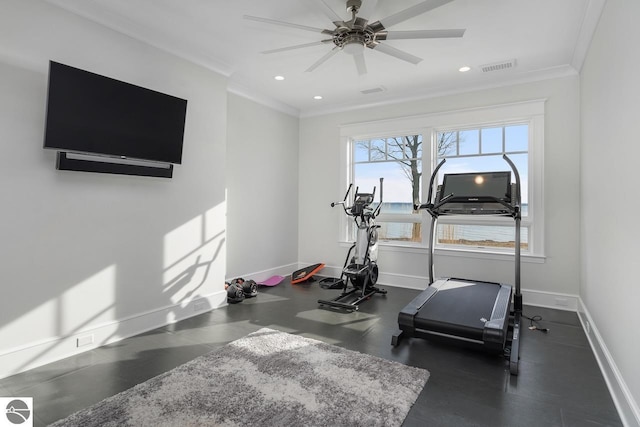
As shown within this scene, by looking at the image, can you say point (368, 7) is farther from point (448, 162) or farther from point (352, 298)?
point (352, 298)

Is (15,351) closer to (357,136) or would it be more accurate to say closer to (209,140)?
(209,140)

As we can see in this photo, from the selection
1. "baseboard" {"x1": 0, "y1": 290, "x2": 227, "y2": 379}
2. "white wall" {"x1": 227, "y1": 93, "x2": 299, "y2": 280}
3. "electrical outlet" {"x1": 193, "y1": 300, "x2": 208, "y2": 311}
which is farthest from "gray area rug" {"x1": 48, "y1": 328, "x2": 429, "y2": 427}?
"white wall" {"x1": 227, "y1": 93, "x2": 299, "y2": 280}

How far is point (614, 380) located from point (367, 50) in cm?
384

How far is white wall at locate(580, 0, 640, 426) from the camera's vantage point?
6.75 feet

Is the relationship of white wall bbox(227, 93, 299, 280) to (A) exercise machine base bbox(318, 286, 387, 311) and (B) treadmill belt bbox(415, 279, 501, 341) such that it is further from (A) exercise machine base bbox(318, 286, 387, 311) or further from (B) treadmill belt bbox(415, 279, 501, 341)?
(B) treadmill belt bbox(415, 279, 501, 341)

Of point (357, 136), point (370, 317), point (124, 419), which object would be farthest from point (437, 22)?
point (124, 419)

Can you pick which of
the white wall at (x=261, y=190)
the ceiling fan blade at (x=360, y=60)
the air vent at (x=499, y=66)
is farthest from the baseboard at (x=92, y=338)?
the air vent at (x=499, y=66)

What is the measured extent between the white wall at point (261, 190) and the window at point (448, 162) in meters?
1.06

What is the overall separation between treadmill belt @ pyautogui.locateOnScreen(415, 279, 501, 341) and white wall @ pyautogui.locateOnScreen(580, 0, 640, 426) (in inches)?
35.3

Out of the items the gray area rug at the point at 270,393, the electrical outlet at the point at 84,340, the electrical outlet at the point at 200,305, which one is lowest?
the gray area rug at the point at 270,393

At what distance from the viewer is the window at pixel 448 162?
4730 mm

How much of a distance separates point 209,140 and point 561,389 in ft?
14.1

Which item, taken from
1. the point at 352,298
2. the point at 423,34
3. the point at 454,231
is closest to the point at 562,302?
the point at 454,231

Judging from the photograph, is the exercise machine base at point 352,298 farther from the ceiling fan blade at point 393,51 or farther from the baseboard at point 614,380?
the ceiling fan blade at point 393,51
